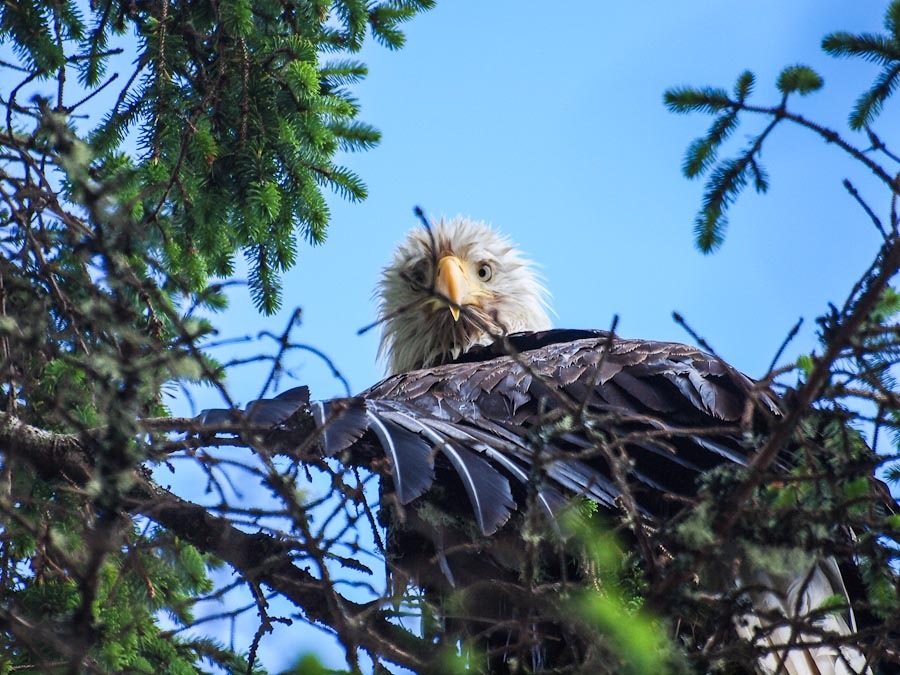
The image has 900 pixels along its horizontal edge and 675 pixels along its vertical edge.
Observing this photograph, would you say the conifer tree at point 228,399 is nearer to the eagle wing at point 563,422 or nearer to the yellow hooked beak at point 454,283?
the eagle wing at point 563,422

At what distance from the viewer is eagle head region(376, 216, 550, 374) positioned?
6094mm

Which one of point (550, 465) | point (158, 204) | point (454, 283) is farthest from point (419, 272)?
point (550, 465)

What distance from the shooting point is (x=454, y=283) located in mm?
Answer: 5898

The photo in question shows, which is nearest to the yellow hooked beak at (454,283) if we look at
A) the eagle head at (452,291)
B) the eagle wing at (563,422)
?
the eagle head at (452,291)

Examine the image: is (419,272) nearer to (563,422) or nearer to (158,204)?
(158,204)

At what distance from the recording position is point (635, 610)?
7.62ft

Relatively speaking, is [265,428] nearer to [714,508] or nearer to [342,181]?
[714,508]

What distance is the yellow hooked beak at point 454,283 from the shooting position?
231 inches

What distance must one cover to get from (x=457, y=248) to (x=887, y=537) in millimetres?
4166

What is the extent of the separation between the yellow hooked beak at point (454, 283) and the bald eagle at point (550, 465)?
4.03ft

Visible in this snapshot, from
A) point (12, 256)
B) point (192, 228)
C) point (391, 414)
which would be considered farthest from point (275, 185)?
point (391, 414)

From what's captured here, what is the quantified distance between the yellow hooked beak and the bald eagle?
4.03 feet

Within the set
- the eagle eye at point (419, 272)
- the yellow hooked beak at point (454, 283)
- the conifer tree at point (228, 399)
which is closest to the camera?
the conifer tree at point (228, 399)

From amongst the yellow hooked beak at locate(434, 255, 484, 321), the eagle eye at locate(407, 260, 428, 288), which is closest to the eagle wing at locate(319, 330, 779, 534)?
the yellow hooked beak at locate(434, 255, 484, 321)
